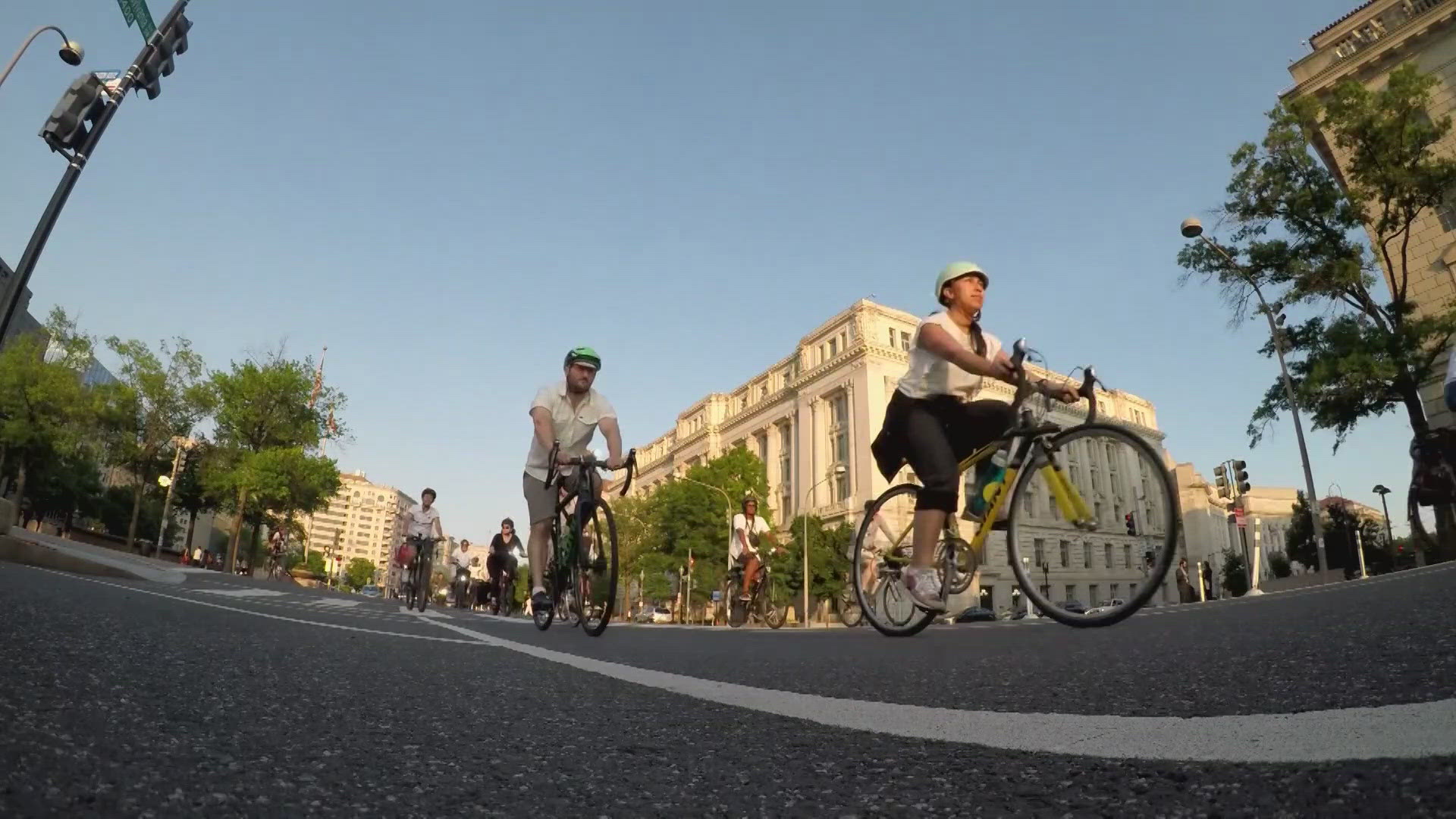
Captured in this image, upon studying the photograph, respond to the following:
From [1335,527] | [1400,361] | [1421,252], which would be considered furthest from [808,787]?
[1335,527]

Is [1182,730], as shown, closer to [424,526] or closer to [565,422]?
[565,422]

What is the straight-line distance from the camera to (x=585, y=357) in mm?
6004

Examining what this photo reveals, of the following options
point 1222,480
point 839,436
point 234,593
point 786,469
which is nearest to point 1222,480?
point 1222,480

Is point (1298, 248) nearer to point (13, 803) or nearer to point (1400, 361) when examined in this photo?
point (1400, 361)

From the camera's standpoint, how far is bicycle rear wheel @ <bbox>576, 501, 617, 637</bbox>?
5602 mm

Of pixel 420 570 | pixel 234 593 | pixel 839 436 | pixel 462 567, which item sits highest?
pixel 839 436

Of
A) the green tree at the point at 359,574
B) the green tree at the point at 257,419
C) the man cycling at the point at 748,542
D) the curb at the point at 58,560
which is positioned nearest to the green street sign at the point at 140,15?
the curb at the point at 58,560

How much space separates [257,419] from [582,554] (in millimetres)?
49482

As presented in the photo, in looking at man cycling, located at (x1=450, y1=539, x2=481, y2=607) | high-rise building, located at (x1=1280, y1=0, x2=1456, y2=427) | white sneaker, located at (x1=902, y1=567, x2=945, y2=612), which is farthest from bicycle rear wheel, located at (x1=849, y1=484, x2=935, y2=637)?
high-rise building, located at (x1=1280, y1=0, x2=1456, y2=427)

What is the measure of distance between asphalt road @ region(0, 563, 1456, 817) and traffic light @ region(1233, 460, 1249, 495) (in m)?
21.7

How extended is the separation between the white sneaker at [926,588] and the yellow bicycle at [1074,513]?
116 millimetres

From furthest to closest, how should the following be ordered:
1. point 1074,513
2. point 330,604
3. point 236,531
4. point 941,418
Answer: point 236,531
point 330,604
point 941,418
point 1074,513

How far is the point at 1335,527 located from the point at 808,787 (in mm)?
59308

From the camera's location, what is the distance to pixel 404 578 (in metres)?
12.5
